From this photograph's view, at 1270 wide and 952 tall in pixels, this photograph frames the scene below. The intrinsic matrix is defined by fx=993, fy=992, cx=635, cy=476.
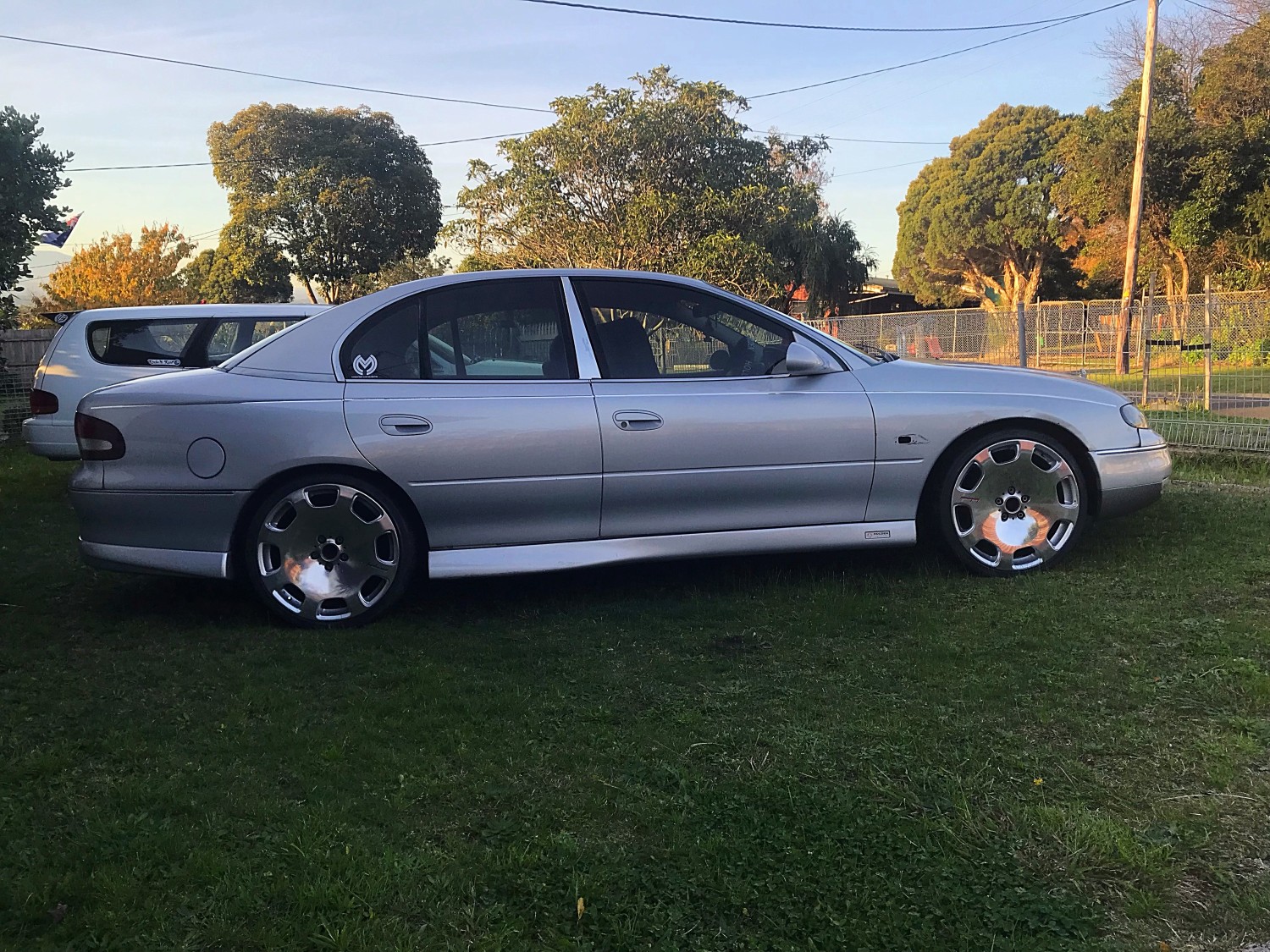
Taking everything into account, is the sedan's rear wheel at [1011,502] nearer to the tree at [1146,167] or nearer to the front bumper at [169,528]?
the front bumper at [169,528]

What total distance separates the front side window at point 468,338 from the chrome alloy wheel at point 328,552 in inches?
21.4

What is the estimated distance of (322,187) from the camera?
4450cm

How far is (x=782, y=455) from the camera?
435 centimetres

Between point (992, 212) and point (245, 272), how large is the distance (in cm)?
3632

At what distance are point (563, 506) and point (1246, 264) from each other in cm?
2860

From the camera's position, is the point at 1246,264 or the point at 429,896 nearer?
the point at 429,896

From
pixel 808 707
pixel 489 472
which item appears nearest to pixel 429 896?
pixel 808 707

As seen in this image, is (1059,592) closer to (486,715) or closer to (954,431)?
(954,431)

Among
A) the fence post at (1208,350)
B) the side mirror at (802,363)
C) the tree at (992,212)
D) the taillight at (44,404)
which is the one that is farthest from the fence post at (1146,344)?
the tree at (992,212)

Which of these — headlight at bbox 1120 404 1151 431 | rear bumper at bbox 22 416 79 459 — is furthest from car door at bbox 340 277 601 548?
rear bumper at bbox 22 416 79 459

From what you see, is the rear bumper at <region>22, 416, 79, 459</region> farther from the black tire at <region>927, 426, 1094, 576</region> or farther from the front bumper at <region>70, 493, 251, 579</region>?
the black tire at <region>927, 426, 1094, 576</region>

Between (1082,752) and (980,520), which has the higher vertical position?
(980,520)

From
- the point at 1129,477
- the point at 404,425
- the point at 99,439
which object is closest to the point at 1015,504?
the point at 1129,477

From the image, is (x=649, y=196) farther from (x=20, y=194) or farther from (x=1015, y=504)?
(x=1015, y=504)
